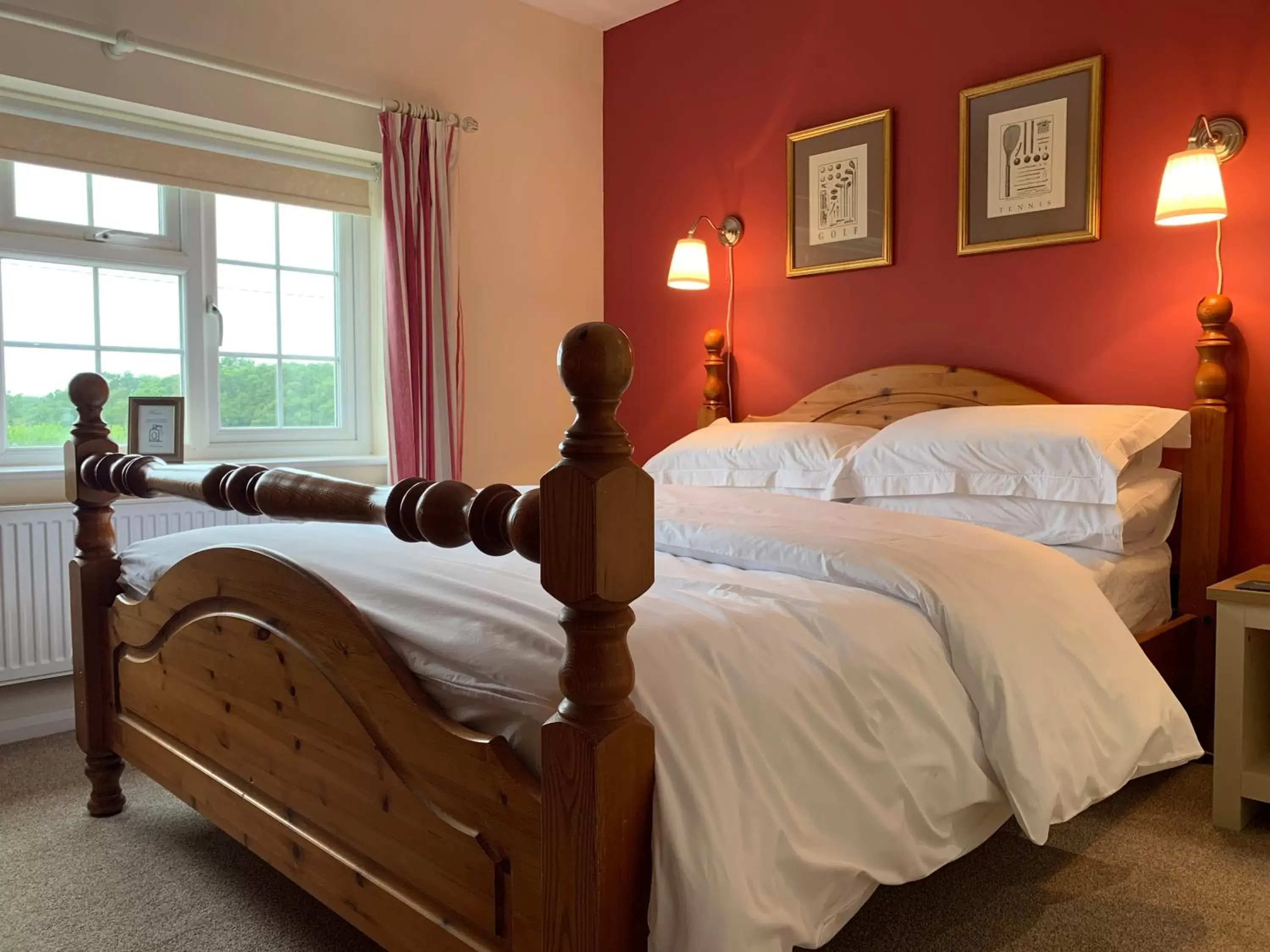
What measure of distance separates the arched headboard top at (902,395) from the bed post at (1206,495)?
0.43m

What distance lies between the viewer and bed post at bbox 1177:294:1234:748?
2.43m

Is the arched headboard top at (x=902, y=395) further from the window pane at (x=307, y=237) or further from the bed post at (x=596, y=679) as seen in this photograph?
the bed post at (x=596, y=679)

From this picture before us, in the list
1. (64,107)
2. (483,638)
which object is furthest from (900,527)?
(64,107)

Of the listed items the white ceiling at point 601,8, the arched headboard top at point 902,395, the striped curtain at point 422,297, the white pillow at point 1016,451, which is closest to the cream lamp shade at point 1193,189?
the white pillow at point 1016,451

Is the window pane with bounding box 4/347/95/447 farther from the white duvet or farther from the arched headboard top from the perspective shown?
the arched headboard top

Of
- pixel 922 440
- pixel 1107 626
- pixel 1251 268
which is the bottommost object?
pixel 1107 626

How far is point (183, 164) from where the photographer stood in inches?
119

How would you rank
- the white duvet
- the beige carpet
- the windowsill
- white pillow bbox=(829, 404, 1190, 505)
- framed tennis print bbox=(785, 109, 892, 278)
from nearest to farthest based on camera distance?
the white duvet
the beige carpet
white pillow bbox=(829, 404, 1190, 505)
the windowsill
framed tennis print bbox=(785, 109, 892, 278)

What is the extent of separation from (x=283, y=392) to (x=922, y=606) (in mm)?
2568

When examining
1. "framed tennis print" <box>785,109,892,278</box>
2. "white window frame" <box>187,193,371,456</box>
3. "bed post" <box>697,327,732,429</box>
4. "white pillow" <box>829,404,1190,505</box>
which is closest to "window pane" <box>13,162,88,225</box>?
"white window frame" <box>187,193,371,456</box>

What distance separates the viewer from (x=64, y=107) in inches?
110

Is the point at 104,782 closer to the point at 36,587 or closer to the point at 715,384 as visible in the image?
the point at 36,587

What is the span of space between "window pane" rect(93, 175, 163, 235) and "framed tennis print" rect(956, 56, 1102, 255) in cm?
254

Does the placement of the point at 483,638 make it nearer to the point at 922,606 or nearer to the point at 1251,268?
the point at 922,606
